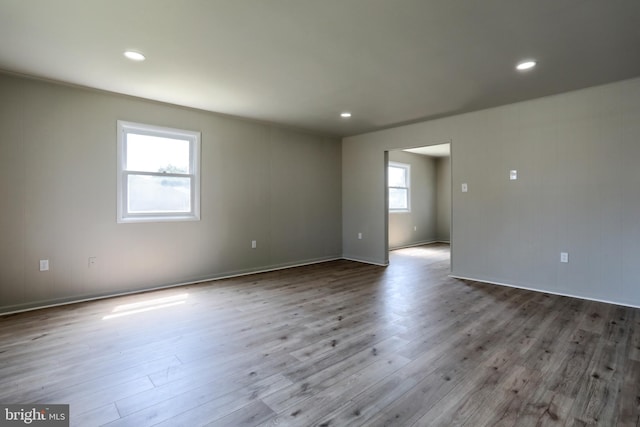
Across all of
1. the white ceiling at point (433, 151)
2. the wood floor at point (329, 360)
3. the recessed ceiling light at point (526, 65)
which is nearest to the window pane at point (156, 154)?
the wood floor at point (329, 360)

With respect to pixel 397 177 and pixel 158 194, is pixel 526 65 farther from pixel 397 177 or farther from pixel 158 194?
pixel 397 177

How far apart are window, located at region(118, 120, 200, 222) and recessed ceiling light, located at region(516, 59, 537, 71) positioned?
3.95m

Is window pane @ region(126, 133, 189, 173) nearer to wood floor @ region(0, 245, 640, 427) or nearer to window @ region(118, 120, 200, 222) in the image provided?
window @ region(118, 120, 200, 222)

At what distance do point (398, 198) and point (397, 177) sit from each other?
53 centimetres

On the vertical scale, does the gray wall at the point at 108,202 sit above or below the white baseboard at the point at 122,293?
above

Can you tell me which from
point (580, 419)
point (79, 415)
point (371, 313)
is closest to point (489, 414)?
point (580, 419)

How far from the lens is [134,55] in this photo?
A: 2826 millimetres

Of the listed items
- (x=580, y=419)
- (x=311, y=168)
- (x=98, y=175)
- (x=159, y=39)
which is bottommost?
(x=580, y=419)

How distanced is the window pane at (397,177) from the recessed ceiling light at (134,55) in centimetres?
600

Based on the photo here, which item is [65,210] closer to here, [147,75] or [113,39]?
[147,75]

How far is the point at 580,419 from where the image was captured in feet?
5.43

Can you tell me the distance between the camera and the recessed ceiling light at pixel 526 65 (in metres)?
2.93

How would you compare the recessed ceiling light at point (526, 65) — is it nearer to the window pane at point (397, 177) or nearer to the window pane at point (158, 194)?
the window pane at point (158, 194)

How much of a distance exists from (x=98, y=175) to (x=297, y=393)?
3.46 metres
